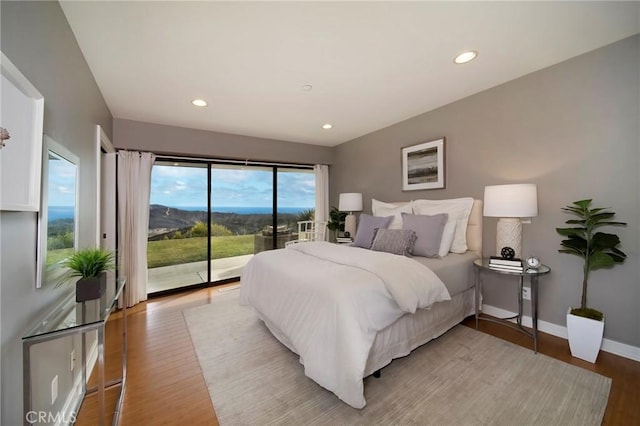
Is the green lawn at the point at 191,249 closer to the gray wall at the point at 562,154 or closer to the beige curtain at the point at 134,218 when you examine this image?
the beige curtain at the point at 134,218

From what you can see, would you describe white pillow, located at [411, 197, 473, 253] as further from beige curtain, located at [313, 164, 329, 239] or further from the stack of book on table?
beige curtain, located at [313, 164, 329, 239]

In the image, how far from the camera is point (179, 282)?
12.8ft

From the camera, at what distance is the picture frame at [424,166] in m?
3.17

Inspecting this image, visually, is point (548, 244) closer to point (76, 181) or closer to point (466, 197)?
point (466, 197)

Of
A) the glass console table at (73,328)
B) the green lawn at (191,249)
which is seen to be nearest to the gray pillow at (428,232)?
the glass console table at (73,328)

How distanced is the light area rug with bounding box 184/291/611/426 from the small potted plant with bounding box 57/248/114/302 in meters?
1.02

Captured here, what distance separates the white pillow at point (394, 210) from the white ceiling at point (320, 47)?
1.32 metres

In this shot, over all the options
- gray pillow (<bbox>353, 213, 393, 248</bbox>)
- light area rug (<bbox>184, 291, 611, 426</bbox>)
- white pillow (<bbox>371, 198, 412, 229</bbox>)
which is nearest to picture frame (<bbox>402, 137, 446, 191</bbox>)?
white pillow (<bbox>371, 198, 412, 229</bbox>)

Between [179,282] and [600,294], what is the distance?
194 inches

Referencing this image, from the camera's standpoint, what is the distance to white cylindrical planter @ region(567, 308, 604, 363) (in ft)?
6.18

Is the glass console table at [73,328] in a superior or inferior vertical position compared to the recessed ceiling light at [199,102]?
inferior

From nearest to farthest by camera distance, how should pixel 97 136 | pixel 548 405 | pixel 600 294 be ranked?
pixel 548 405 < pixel 600 294 < pixel 97 136

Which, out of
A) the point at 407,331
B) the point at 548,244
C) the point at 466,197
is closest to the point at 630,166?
the point at 548,244

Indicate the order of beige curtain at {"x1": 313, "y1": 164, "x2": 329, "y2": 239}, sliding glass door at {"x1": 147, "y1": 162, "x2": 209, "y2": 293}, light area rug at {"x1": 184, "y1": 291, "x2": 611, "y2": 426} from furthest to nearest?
beige curtain at {"x1": 313, "y1": 164, "x2": 329, "y2": 239}, sliding glass door at {"x1": 147, "y1": 162, "x2": 209, "y2": 293}, light area rug at {"x1": 184, "y1": 291, "x2": 611, "y2": 426}
